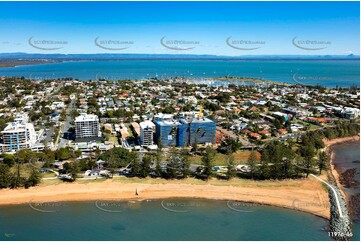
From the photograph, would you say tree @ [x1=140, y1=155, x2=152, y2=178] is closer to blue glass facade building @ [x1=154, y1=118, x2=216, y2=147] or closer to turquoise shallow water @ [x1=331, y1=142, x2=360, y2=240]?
blue glass facade building @ [x1=154, y1=118, x2=216, y2=147]

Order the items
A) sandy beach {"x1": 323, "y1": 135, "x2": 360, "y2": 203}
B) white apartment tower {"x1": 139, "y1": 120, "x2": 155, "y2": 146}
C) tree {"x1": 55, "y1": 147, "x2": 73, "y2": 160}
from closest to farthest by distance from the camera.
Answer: sandy beach {"x1": 323, "y1": 135, "x2": 360, "y2": 203}, tree {"x1": 55, "y1": 147, "x2": 73, "y2": 160}, white apartment tower {"x1": 139, "y1": 120, "x2": 155, "y2": 146}

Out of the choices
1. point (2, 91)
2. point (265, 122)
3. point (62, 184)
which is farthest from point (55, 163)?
point (2, 91)

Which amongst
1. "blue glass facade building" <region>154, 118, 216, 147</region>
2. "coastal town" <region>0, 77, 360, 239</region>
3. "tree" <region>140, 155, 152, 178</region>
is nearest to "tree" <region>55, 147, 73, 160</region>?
"coastal town" <region>0, 77, 360, 239</region>

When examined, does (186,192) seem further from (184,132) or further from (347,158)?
(347,158)

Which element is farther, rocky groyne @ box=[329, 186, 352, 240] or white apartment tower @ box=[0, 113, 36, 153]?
white apartment tower @ box=[0, 113, 36, 153]

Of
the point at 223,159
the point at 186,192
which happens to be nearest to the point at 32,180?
the point at 186,192
